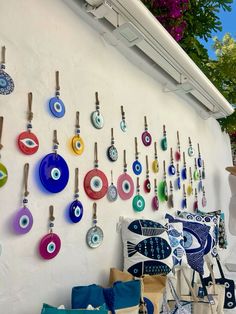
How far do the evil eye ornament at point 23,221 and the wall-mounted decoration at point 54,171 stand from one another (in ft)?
0.42

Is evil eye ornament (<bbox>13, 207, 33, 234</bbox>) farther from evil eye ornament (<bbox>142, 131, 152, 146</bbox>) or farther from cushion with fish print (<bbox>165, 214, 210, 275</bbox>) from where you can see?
cushion with fish print (<bbox>165, 214, 210, 275</bbox>)

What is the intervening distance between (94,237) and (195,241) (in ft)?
2.75

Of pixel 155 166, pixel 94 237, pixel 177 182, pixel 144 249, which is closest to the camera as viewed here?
pixel 94 237

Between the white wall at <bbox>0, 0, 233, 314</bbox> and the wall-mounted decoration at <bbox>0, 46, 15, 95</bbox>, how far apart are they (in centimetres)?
2

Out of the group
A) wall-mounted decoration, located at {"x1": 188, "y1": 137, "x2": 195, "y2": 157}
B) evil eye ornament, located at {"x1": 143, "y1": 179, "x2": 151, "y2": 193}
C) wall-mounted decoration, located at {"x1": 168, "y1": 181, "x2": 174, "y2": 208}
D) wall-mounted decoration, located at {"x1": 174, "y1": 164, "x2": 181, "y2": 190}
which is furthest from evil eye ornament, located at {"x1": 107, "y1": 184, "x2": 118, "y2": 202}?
wall-mounted decoration, located at {"x1": 188, "y1": 137, "x2": 195, "y2": 157}

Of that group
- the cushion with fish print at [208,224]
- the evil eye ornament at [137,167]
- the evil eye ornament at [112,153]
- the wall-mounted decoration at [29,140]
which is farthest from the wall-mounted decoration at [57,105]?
the cushion with fish print at [208,224]

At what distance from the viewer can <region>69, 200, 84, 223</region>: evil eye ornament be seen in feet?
4.07

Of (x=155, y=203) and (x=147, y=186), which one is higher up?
(x=147, y=186)

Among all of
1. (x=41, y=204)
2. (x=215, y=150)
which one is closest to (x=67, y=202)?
(x=41, y=204)

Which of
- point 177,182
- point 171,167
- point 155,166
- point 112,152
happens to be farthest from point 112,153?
point 177,182

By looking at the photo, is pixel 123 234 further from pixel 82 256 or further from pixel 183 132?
pixel 183 132

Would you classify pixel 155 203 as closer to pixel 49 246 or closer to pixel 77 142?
pixel 77 142

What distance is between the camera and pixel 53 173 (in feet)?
3.83

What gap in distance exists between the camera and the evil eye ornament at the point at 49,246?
109 centimetres
